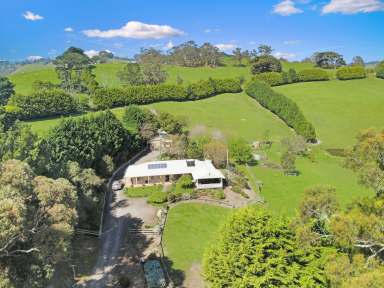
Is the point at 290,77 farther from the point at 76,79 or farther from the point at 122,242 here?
the point at 122,242

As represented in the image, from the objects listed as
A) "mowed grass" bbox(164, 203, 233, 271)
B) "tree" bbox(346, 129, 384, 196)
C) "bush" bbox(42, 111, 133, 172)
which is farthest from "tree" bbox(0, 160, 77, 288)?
"bush" bbox(42, 111, 133, 172)

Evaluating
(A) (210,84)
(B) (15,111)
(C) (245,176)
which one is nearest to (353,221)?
(C) (245,176)

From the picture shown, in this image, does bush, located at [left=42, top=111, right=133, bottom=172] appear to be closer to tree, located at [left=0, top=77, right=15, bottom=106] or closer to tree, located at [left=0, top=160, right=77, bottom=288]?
tree, located at [left=0, top=160, right=77, bottom=288]

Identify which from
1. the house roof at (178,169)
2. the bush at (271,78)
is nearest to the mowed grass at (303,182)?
the house roof at (178,169)

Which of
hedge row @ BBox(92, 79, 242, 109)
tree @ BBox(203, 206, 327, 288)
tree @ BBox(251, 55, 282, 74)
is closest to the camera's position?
tree @ BBox(203, 206, 327, 288)

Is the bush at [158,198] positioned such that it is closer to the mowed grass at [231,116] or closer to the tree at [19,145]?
the tree at [19,145]

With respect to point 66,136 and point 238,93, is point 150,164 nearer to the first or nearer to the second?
point 66,136
